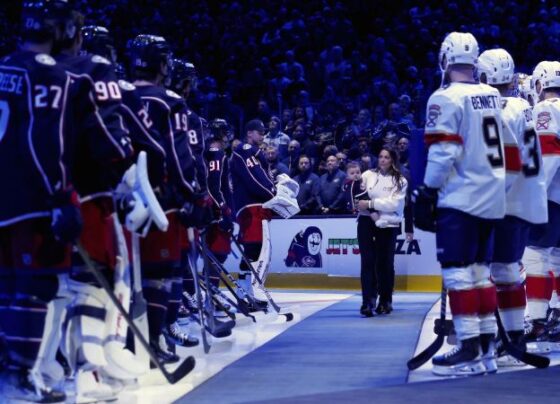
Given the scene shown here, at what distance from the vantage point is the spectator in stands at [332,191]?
13.6 meters

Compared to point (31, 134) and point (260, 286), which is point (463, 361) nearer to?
point (31, 134)

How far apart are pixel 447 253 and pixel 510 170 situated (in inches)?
28.0

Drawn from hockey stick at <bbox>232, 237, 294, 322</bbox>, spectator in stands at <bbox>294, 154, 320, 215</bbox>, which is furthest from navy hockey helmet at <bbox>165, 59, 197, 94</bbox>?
spectator in stands at <bbox>294, 154, 320, 215</bbox>

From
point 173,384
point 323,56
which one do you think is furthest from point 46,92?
point 323,56

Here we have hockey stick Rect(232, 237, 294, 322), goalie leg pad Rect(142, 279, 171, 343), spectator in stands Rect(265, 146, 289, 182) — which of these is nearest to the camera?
goalie leg pad Rect(142, 279, 171, 343)

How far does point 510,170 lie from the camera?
21.7ft

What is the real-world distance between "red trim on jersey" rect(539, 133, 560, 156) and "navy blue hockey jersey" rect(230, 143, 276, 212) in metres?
3.42

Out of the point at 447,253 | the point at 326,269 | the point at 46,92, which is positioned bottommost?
the point at 326,269

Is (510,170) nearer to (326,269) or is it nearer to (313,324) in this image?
(313,324)

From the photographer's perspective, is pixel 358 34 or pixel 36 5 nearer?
pixel 36 5

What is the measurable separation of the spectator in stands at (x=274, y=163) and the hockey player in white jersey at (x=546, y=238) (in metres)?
5.44

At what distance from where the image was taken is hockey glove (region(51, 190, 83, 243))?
4.83 metres

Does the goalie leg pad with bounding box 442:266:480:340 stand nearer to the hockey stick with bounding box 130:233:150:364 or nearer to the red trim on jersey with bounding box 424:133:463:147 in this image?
the red trim on jersey with bounding box 424:133:463:147

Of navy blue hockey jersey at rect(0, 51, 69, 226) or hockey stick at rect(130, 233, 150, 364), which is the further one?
hockey stick at rect(130, 233, 150, 364)
